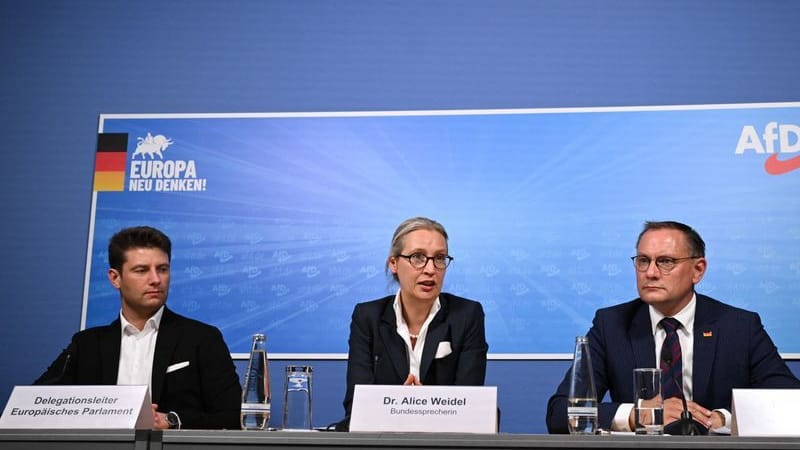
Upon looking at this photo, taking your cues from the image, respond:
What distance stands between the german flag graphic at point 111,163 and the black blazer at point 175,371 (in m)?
1.23

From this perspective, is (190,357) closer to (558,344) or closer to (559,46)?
(558,344)

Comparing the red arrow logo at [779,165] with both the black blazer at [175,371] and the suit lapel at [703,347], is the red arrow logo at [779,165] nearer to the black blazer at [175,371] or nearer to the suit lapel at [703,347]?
the suit lapel at [703,347]

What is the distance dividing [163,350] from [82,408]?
1110mm

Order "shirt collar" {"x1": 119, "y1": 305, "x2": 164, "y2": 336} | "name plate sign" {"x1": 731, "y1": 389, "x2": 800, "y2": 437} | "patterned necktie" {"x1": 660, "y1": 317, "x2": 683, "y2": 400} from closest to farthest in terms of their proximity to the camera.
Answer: "name plate sign" {"x1": 731, "y1": 389, "x2": 800, "y2": 437}
"patterned necktie" {"x1": 660, "y1": 317, "x2": 683, "y2": 400}
"shirt collar" {"x1": 119, "y1": 305, "x2": 164, "y2": 336}

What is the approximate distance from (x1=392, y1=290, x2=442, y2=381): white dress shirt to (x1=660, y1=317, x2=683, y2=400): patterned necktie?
75 cm

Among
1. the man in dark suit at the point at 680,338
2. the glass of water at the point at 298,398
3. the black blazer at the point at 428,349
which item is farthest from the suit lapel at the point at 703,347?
the glass of water at the point at 298,398

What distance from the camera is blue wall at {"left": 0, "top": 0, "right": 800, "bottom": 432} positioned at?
160 inches

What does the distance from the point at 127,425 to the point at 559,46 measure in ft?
9.44

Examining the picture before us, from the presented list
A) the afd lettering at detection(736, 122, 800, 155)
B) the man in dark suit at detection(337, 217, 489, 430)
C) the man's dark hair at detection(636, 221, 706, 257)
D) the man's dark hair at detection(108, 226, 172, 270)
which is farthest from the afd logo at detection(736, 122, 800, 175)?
the man's dark hair at detection(108, 226, 172, 270)

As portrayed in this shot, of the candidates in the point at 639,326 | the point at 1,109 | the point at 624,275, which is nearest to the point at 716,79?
the point at 624,275

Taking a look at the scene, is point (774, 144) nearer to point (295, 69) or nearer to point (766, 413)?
point (295, 69)

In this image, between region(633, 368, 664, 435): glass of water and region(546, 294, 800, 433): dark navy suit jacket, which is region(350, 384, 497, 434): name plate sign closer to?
region(633, 368, 664, 435): glass of water

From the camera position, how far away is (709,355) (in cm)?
286

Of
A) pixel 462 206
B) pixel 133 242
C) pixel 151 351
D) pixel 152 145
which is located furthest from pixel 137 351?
pixel 462 206
